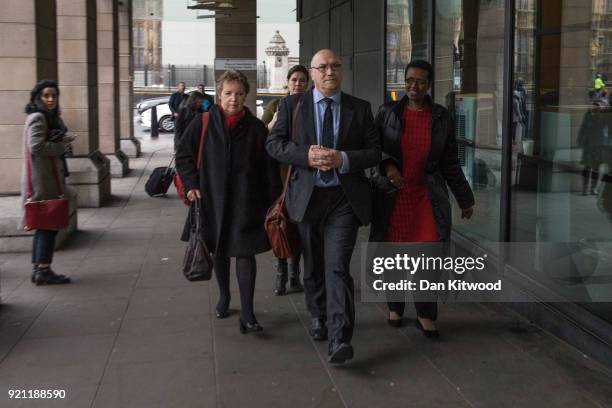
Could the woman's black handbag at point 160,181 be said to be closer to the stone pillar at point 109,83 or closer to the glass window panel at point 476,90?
the glass window panel at point 476,90

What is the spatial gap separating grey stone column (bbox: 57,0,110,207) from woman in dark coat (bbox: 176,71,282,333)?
640 centimetres

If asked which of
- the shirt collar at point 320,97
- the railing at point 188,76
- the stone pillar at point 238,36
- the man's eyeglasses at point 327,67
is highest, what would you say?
the railing at point 188,76

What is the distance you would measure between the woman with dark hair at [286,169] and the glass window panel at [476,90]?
1.59m

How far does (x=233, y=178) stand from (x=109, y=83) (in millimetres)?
10653

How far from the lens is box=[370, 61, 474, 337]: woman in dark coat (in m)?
5.26

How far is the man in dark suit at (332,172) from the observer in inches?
189

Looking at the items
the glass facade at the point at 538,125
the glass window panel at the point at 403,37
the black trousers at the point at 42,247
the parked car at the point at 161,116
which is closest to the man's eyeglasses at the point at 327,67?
the glass facade at the point at 538,125

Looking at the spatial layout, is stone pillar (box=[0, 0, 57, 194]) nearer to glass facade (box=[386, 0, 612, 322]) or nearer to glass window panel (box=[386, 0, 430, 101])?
glass window panel (box=[386, 0, 430, 101])

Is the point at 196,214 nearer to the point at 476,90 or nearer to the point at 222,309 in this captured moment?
the point at 222,309

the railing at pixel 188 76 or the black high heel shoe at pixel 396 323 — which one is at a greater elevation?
the railing at pixel 188 76

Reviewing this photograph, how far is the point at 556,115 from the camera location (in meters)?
5.54

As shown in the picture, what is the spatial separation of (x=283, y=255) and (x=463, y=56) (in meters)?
3.24

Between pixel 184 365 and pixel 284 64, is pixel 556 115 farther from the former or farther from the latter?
pixel 284 64

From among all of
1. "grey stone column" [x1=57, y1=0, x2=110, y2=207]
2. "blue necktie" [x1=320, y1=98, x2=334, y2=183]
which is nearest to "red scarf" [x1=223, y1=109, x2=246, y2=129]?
"blue necktie" [x1=320, y1=98, x2=334, y2=183]
